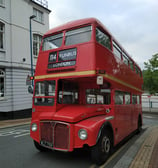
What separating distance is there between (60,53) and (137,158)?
12.3ft

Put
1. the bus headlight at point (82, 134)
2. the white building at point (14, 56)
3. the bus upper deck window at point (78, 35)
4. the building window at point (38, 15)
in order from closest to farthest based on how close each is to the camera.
Answer: the bus headlight at point (82, 134) → the bus upper deck window at point (78, 35) → the white building at point (14, 56) → the building window at point (38, 15)

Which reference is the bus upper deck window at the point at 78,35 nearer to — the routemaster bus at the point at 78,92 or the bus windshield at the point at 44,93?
the routemaster bus at the point at 78,92

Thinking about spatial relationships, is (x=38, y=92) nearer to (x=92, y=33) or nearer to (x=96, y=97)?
(x=96, y=97)

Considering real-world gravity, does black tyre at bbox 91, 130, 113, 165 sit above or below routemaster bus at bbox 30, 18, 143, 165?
below

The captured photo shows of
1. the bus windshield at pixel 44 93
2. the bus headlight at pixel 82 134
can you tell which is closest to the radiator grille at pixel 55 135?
the bus headlight at pixel 82 134

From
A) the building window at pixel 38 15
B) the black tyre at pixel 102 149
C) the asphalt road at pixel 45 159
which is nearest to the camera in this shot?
the black tyre at pixel 102 149

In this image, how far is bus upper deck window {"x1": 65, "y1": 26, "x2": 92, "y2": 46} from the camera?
4.70 m

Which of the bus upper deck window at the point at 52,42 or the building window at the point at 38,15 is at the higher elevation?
the building window at the point at 38,15

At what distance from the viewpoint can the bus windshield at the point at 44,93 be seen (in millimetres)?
4797

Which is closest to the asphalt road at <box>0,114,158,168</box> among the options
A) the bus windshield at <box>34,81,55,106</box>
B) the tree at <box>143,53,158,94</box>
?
the bus windshield at <box>34,81,55,106</box>

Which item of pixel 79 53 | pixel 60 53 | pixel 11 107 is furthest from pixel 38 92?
pixel 11 107

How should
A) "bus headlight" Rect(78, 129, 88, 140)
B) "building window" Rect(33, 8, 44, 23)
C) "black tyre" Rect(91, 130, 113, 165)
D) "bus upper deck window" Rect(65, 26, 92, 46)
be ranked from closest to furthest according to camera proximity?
"bus headlight" Rect(78, 129, 88, 140)
"black tyre" Rect(91, 130, 113, 165)
"bus upper deck window" Rect(65, 26, 92, 46)
"building window" Rect(33, 8, 44, 23)

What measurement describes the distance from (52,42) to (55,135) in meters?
2.99

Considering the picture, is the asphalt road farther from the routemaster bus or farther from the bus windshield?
the bus windshield
